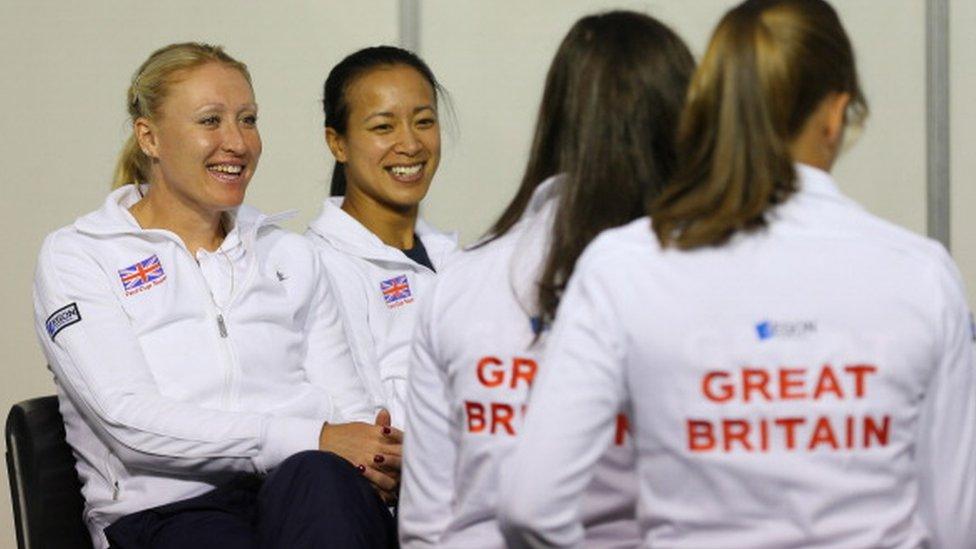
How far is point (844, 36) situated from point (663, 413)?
47cm

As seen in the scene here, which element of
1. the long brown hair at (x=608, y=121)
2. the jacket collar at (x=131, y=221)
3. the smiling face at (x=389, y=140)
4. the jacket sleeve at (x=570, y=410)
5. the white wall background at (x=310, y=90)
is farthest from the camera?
the white wall background at (x=310, y=90)

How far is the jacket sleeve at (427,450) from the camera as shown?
2180mm

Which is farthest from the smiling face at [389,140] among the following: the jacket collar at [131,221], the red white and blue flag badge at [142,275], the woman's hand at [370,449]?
the woman's hand at [370,449]

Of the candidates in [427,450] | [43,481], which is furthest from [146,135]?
[427,450]

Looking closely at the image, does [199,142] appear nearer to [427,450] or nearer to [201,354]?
[201,354]

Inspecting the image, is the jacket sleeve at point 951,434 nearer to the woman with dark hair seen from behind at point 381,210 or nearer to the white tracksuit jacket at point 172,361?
the white tracksuit jacket at point 172,361

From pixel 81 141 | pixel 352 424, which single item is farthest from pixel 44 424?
pixel 81 141

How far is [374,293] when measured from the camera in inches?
131

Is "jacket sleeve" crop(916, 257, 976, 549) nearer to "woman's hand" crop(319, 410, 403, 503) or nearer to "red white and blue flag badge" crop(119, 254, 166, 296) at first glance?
"woman's hand" crop(319, 410, 403, 503)

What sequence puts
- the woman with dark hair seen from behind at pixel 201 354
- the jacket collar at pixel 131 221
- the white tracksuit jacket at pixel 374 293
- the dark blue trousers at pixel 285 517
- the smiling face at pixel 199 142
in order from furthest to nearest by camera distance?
1. the white tracksuit jacket at pixel 374 293
2. the smiling face at pixel 199 142
3. the jacket collar at pixel 131 221
4. the woman with dark hair seen from behind at pixel 201 354
5. the dark blue trousers at pixel 285 517

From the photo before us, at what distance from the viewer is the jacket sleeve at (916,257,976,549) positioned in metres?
1.83

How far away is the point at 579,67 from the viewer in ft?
6.60

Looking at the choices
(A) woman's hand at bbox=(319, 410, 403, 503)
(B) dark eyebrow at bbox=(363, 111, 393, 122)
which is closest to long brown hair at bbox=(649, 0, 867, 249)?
(A) woman's hand at bbox=(319, 410, 403, 503)

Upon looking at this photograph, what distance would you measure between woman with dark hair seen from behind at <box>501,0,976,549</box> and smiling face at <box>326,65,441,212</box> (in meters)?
1.67
